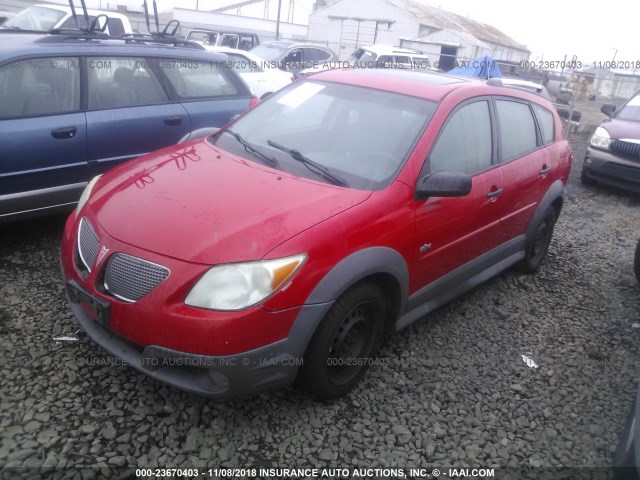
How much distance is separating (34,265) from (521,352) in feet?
11.9

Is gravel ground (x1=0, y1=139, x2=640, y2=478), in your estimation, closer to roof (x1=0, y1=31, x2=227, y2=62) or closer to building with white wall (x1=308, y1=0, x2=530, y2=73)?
roof (x1=0, y1=31, x2=227, y2=62)

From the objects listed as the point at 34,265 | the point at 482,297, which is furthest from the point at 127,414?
the point at 482,297

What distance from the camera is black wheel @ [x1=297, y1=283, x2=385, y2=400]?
243cm

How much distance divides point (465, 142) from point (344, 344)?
1565 millimetres

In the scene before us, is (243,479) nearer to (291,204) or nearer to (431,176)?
(291,204)

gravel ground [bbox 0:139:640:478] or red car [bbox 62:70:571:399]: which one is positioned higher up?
red car [bbox 62:70:571:399]

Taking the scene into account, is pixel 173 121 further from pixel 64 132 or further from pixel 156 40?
pixel 156 40

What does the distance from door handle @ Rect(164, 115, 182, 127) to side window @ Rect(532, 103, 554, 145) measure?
317cm

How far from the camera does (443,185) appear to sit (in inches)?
107

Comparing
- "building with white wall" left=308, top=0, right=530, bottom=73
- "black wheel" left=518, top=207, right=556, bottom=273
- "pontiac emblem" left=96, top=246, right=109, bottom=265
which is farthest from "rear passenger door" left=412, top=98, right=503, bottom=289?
"building with white wall" left=308, top=0, right=530, bottom=73

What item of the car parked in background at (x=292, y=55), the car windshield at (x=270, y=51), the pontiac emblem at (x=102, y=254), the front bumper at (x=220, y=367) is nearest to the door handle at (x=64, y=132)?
the pontiac emblem at (x=102, y=254)

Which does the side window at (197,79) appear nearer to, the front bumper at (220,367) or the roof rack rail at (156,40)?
the roof rack rail at (156,40)

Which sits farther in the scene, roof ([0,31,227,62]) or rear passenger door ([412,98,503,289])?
roof ([0,31,227,62])

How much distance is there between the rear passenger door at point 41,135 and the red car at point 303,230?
1137 mm
